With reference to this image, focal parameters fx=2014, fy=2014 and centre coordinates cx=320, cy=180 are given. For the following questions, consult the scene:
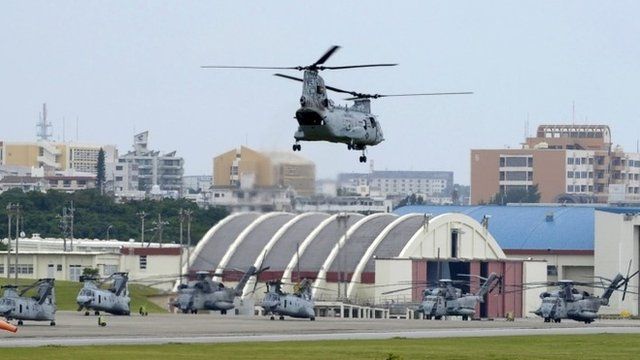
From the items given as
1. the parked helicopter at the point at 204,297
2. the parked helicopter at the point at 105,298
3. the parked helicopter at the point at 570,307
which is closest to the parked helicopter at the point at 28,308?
the parked helicopter at the point at 105,298

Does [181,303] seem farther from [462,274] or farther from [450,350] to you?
[450,350]

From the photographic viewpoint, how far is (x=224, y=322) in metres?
145

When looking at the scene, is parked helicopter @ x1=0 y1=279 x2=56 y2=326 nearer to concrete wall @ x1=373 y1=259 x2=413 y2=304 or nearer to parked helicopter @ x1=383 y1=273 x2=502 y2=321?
parked helicopter @ x1=383 y1=273 x2=502 y2=321

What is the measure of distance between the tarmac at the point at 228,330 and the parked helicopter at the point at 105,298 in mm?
1130

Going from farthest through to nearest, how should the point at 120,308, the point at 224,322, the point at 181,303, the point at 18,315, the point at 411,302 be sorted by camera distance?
the point at 411,302
the point at 181,303
the point at 120,308
the point at 224,322
the point at 18,315

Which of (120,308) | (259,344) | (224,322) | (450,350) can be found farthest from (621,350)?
(120,308)

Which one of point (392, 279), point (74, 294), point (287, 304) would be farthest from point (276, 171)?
point (392, 279)

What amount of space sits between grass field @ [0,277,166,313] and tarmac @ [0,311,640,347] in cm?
1413

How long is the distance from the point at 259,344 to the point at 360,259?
86.3 meters

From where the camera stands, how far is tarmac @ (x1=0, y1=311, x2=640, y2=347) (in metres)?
116

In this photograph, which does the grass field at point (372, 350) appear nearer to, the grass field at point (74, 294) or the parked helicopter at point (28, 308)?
the parked helicopter at point (28, 308)

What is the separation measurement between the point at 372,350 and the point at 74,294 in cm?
7608

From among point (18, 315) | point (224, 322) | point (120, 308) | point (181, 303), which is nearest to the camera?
point (18, 315)

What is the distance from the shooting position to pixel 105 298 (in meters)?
155
